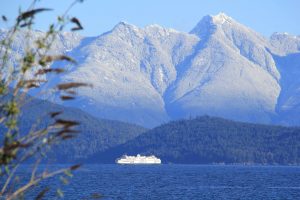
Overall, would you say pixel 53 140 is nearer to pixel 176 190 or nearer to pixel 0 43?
pixel 0 43

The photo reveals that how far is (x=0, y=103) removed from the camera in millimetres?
15242

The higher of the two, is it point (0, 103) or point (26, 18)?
point (26, 18)

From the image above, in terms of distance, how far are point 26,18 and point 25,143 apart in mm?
2290

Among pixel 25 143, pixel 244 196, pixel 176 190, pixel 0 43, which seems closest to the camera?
pixel 25 143

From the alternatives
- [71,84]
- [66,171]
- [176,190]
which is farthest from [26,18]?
[176,190]

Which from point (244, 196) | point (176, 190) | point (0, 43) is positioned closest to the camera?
point (0, 43)

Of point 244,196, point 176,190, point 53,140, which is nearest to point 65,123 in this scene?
point 53,140

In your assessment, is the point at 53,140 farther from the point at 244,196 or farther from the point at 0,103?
the point at 244,196

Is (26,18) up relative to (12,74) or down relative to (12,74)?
up

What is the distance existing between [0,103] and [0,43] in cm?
162

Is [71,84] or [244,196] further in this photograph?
[244,196]

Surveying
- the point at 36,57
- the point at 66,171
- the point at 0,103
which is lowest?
the point at 66,171

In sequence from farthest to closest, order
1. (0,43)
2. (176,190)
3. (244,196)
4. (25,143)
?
1. (176,190)
2. (244,196)
3. (0,43)
4. (25,143)

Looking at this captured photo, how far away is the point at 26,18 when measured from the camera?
51.1 feet
